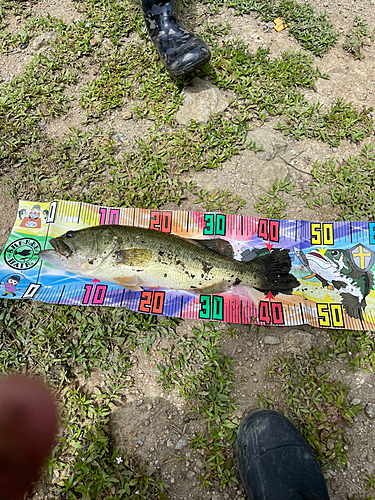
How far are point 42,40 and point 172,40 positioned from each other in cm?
217

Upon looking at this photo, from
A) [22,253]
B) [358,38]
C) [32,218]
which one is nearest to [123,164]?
[32,218]

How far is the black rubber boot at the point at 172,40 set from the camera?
166 inches

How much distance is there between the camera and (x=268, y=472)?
275 centimetres

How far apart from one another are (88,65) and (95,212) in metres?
2.54

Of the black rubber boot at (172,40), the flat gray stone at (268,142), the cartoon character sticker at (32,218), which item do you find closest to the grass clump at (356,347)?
the flat gray stone at (268,142)

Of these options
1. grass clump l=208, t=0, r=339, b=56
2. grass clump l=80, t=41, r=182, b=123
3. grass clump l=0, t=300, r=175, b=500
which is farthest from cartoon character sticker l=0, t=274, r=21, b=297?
grass clump l=208, t=0, r=339, b=56

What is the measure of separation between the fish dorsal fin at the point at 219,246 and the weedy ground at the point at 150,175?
52 centimetres

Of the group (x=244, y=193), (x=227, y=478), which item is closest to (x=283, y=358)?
(x=227, y=478)

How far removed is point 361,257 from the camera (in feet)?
11.6

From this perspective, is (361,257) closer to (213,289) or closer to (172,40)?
(213,289)

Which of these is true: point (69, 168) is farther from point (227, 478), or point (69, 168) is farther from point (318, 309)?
point (227, 478)

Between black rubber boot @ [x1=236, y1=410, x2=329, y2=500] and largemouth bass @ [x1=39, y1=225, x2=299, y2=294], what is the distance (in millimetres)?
1284

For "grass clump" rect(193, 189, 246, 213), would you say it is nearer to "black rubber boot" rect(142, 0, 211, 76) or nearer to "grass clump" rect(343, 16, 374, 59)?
"black rubber boot" rect(142, 0, 211, 76)

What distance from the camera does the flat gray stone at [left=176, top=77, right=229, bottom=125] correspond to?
4.35 metres
